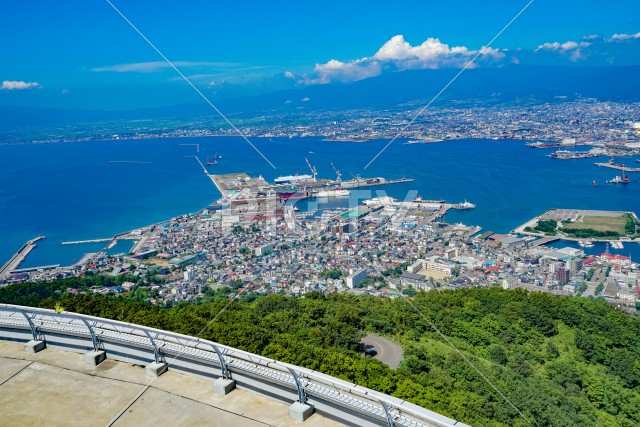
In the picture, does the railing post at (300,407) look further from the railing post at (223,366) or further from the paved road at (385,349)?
the paved road at (385,349)

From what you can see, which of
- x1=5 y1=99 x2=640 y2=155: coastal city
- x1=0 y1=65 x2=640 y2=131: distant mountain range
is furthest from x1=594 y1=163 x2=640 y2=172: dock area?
x1=0 y1=65 x2=640 y2=131: distant mountain range

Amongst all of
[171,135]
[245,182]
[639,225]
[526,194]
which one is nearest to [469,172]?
[526,194]

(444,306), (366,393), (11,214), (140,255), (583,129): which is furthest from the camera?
(583,129)

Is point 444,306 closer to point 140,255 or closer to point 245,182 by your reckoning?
point 140,255

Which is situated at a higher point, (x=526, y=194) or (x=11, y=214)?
(x=11, y=214)

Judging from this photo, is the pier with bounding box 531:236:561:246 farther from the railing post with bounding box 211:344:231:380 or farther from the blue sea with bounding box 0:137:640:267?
the railing post with bounding box 211:344:231:380

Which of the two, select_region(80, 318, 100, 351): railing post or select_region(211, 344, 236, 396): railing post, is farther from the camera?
select_region(80, 318, 100, 351): railing post

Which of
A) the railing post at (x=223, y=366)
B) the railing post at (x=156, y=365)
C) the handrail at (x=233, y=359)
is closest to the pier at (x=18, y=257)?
the handrail at (x=233, y=359)
